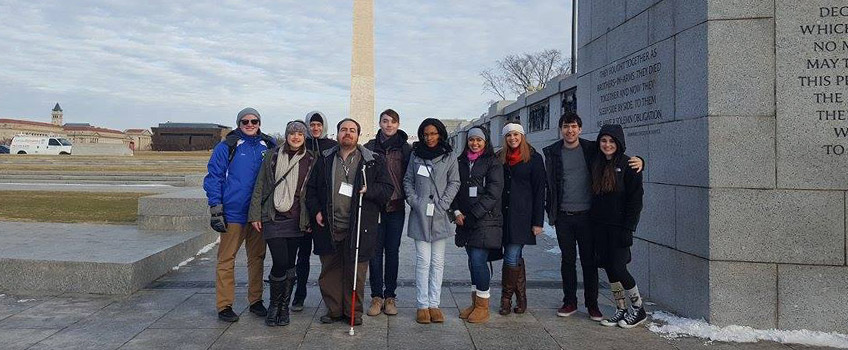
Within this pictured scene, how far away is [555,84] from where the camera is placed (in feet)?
42.5

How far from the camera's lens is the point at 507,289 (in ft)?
17.2

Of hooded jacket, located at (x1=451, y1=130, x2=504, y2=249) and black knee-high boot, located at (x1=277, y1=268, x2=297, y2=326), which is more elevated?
hooded jacket, located at (x1=451, y1=130, x2=504, y2=249)

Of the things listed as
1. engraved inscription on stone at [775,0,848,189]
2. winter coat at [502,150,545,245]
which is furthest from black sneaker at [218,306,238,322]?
engraved inscription on stone at [775,0,848,189]

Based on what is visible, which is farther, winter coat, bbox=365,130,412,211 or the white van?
the white van

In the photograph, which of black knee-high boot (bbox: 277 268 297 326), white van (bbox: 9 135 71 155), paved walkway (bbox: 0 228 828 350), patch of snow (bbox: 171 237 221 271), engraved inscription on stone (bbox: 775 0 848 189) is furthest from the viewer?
white van (bbox: 9 135 71 155)

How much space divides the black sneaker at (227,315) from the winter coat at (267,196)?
90 cm

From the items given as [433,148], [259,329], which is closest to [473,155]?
[433,148]

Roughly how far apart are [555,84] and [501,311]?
28.7 feet

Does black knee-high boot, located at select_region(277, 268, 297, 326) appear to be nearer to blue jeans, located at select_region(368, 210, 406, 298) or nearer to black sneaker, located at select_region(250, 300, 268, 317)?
black sneaker, located at select_region(250, 300, 268, 317)

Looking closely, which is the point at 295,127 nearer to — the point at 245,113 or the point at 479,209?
the point at 245,113

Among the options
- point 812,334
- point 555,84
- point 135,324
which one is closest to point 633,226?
point 812,334

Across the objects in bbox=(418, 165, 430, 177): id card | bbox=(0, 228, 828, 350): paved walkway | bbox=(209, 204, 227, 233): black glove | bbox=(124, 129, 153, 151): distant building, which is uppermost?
bbox=(124, 129, 153, 151): distant building

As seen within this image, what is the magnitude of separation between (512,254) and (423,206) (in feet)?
3.19

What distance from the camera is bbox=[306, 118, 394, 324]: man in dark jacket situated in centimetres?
488
